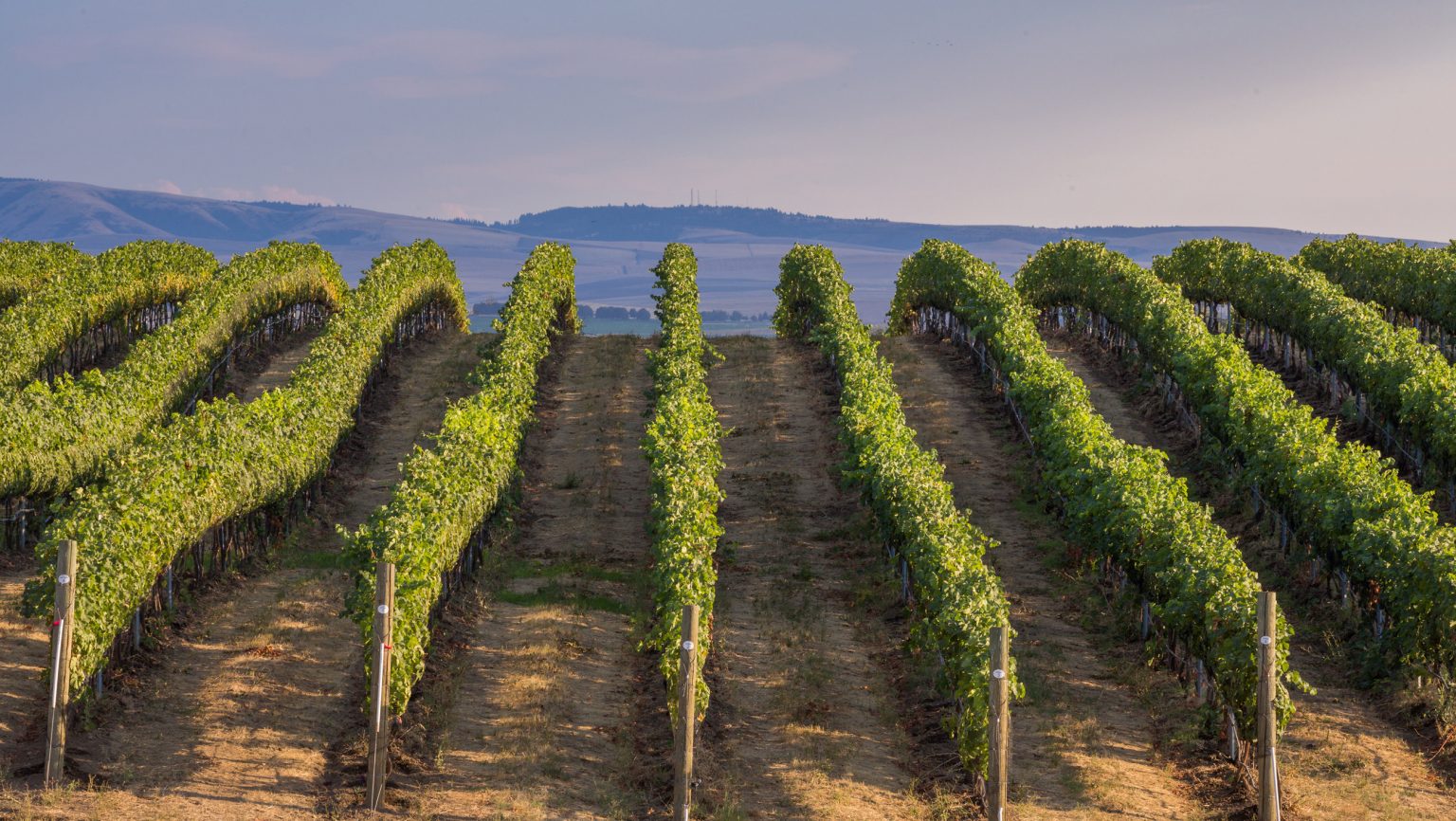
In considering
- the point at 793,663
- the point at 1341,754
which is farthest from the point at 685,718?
the point at 1341,754

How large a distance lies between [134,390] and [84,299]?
15.8 m

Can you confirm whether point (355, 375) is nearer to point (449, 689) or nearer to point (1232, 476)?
point (449, 689)

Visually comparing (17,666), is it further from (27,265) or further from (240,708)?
→ (27,265)

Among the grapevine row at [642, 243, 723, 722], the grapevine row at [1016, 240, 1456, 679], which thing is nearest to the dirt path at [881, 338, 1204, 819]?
the grapevine row at [1016, 240, 1456, 679]

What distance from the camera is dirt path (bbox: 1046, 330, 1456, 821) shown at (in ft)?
65.7

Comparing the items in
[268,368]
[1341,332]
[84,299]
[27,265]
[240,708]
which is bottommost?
[240,708]

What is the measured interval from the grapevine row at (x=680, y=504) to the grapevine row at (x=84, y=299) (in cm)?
1761

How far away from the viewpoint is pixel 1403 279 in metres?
56.2

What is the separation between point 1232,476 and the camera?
35594 mm

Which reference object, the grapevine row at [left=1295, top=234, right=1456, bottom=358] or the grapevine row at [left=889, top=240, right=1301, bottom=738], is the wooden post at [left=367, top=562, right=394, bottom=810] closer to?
the grapevine row at [left=889, top=240, right=1301, bottom=738]

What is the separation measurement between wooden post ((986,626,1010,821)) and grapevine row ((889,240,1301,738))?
409cm

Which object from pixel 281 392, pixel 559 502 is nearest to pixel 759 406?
pixel 559 502

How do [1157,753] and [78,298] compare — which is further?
[78,298]

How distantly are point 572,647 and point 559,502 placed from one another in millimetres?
11507
